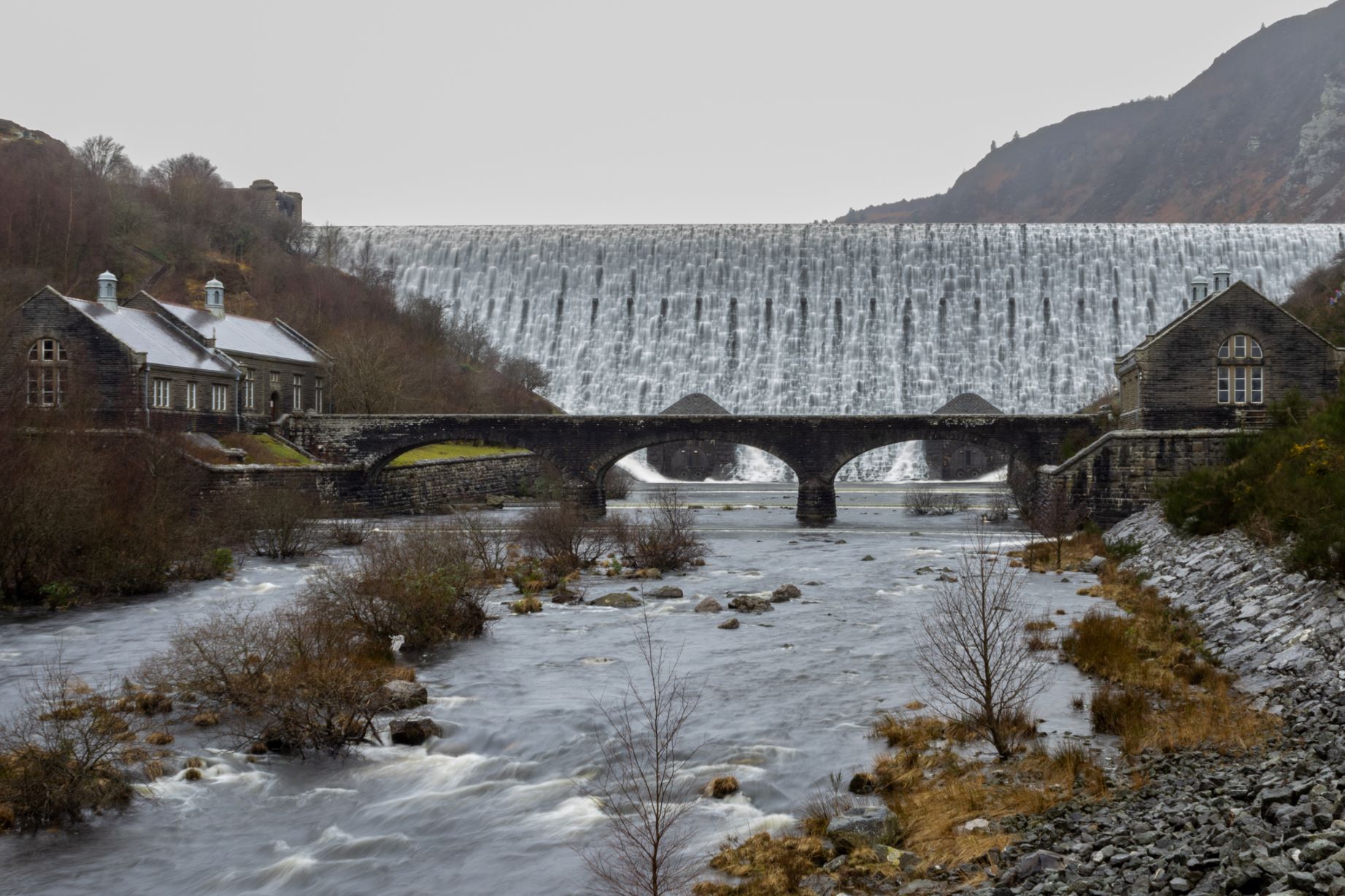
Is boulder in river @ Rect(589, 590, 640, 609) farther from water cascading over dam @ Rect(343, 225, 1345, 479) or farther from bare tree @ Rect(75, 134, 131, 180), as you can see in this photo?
bare tree @ Rect(75, 134, 131, 180)

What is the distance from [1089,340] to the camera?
76875mm

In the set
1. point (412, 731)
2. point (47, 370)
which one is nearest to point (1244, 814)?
point (412, 731)

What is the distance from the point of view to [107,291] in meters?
46.1

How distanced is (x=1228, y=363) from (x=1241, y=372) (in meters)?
0.49

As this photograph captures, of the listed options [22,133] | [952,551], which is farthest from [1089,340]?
[22,133]

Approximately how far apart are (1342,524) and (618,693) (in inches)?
397

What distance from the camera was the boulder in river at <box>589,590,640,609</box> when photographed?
77.3 ft

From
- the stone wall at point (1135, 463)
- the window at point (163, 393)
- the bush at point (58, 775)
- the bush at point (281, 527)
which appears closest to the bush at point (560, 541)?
the bush at point (281, 527)

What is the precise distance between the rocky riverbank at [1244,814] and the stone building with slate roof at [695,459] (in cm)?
6006

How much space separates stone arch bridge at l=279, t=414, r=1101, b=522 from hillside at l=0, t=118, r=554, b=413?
7185mm

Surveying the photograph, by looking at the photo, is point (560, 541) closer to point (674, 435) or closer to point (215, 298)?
point (674, 435)

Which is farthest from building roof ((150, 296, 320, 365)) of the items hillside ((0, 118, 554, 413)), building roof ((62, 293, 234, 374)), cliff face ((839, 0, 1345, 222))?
cliff face ((839, 0, 1345, 222))

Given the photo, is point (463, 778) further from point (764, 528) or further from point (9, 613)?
point (764, 528)

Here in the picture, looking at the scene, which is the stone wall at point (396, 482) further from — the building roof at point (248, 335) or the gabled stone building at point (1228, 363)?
the gabled stone building at point (1228, 363)
